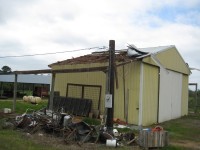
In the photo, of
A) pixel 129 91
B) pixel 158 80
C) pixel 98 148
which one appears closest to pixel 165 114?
pixel 158 80

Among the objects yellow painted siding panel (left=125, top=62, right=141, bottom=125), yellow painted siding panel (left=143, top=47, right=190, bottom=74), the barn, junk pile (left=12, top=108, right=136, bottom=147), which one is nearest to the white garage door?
the barn

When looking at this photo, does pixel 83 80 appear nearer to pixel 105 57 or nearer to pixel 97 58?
pixel 97 58

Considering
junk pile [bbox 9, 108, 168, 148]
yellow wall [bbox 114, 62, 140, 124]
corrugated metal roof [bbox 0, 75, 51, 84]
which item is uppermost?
corrugated metal roof [bbox 0, 75, 51, 84]

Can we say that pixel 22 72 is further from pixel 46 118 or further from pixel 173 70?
pixel 173 70

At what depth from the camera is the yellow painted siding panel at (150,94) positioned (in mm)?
20500

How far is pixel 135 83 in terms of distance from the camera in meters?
20.5

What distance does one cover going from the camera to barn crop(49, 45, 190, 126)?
20328 mm

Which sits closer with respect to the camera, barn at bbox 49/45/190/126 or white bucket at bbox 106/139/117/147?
white bucket at bbox 106/139/117/147

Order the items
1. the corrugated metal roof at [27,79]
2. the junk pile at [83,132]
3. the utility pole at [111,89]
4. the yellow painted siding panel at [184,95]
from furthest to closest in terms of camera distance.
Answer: the corrugated metal roof at [27,79] < the yellow painted siding panel at [184,95] < the utility pole at [111,89] < the junk pile at [83,132]

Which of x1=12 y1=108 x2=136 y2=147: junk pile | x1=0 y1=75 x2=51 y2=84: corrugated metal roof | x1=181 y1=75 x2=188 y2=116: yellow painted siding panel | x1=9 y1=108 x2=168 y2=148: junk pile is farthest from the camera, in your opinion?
x1=0 y1=75 x2=51 y2=84: corrugated metal roof

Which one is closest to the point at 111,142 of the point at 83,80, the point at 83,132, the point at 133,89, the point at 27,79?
the point at 83,132

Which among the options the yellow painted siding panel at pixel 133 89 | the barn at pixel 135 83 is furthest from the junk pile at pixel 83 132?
the yellow painted siding panel at pixel 133 89

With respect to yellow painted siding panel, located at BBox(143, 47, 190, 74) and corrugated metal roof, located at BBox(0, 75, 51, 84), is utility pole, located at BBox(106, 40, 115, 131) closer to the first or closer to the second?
yellow painted siding panel, located at BBox(143, 47, 190, 74)

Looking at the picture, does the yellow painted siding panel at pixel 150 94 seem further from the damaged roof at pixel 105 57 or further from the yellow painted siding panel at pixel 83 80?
the yellow painted siding panel at pixel 83 80
